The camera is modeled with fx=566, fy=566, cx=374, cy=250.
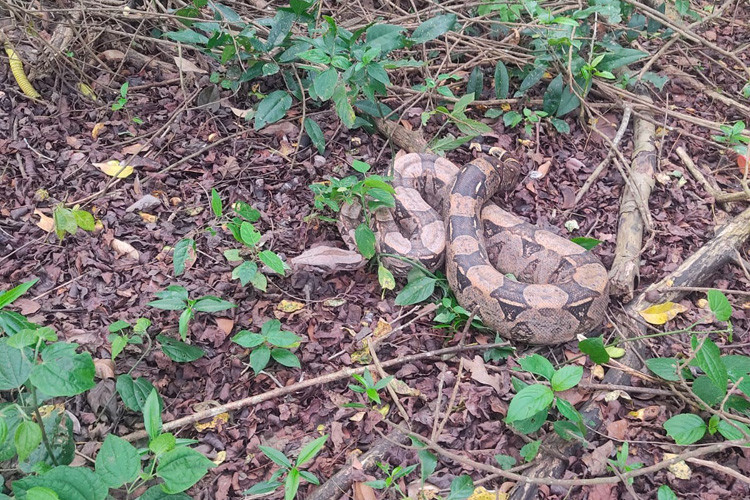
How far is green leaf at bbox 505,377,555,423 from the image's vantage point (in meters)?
3.13

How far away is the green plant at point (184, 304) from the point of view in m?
3.80

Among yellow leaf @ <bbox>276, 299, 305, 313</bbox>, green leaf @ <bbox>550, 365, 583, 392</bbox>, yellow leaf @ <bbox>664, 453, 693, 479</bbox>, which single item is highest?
green leaf @ <bbox>550, 365, 583, 392</bbox>

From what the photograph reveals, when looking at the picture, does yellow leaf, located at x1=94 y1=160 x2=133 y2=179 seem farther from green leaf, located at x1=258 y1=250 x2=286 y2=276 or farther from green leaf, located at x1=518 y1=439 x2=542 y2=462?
green leaf, located at x1=518 y1=439 x2=542 y2=462

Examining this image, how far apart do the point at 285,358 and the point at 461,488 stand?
1470 millimetres

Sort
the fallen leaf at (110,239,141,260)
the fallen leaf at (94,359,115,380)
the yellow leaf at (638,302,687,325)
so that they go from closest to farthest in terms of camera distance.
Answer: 1. the fallen leaf at (94,359,115,380)
2. the yellow leaf at (638,302,687,325)
3. the fallen leaf at (110,239,141,260)

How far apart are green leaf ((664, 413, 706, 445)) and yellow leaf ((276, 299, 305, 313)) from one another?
2.67 metres

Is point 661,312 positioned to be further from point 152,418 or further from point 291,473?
point 152,418

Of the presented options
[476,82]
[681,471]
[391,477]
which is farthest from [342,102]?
[681,471]

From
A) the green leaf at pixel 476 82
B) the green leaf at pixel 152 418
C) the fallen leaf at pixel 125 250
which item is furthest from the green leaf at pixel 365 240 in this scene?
the green leaf at pixel 476 82

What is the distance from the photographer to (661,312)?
436 cm

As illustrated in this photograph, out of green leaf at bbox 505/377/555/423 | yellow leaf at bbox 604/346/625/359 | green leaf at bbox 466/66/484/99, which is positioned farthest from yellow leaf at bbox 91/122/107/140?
yellow leaf at bbox 604/346/625/359

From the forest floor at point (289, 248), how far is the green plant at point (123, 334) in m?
0.11

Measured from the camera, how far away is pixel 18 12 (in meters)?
5.66

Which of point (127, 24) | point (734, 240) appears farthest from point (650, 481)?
point (127, 24)
